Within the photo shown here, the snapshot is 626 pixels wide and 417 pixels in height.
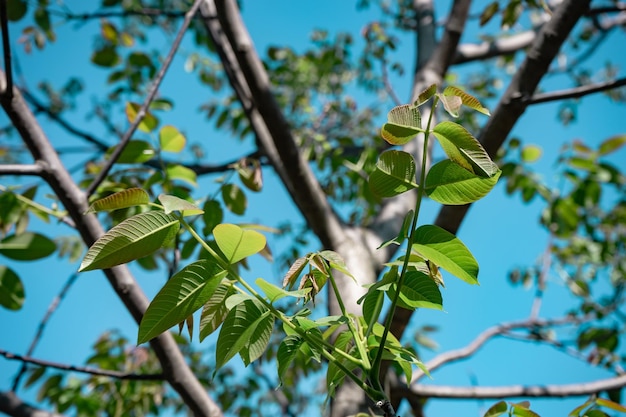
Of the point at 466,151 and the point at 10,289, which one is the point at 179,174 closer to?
the point at 10,289

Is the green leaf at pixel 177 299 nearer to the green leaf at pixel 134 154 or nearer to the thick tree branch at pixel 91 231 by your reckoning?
the thick tree branch at pixel 91 231

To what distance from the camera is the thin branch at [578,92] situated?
129cm

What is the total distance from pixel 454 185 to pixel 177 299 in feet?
1.18

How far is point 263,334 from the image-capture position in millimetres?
662

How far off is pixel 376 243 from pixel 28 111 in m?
1.09

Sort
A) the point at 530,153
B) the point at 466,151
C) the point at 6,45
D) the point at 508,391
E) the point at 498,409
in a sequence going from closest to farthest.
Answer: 1. the point at 466,151
2. the point at 498,409
3. the point at 6,45
4. the point at 508,391
5. the point at 530,153

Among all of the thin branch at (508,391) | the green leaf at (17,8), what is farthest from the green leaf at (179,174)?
the green leaf at (17,8)

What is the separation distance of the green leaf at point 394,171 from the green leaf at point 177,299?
23cm

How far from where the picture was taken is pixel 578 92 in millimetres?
1328

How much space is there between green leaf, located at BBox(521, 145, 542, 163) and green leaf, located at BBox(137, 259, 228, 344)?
5.50 feet

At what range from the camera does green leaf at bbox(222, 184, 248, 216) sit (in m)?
1.32

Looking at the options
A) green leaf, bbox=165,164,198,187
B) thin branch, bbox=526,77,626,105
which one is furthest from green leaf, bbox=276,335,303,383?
thin branch, bbox=526,77,626,105

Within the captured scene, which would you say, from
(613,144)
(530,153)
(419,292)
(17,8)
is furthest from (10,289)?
(613,144)

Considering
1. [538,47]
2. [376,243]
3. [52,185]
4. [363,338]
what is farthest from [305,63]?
[363,338]
